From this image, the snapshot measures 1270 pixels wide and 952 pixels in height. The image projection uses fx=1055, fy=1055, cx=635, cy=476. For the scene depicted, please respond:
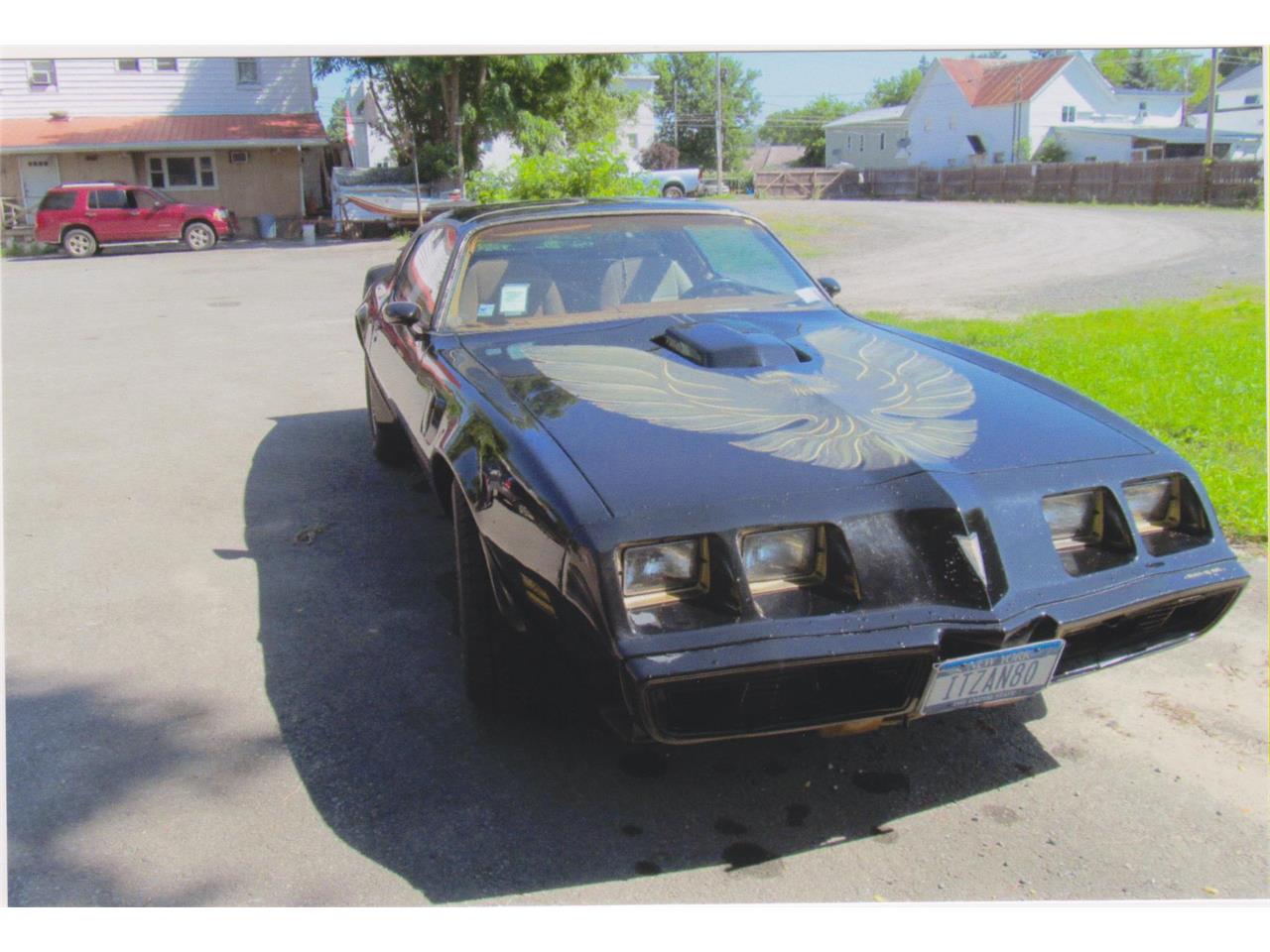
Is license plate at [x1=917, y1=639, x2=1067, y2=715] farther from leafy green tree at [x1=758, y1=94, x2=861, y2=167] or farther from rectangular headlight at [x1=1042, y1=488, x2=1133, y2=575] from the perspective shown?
leafy green tree at [x1=758, y1=94, x2=861, y2=167]

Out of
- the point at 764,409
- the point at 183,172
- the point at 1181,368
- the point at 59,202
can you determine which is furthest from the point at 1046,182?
the point at 764,409

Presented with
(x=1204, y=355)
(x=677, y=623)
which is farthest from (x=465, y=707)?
(x=1204, y=355)

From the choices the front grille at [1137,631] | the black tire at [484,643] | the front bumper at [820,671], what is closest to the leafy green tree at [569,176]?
the black tire at [484,643]

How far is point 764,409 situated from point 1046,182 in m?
33.9

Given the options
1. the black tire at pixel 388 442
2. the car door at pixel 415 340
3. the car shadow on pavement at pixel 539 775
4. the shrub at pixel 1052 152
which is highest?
the shrub at pixel 1052 152

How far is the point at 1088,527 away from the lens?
281cm

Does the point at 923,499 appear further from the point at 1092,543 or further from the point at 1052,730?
the point at 1052,730

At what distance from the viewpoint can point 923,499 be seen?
2.60 meters

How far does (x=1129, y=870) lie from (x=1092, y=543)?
2.67 feet

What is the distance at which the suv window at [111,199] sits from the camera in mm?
22266

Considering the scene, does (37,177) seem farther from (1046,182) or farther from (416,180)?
(1046,182)

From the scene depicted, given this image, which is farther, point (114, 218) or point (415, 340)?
point (114, 218)

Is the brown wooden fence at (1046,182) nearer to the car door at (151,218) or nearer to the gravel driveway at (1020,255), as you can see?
the gravel driveway at (1020,255)
